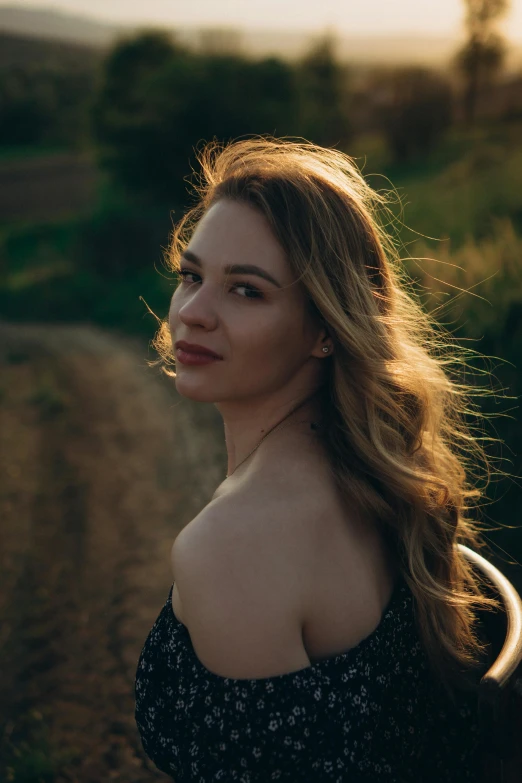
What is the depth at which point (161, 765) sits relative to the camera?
1699mm

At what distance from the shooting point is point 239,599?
142 centimetres

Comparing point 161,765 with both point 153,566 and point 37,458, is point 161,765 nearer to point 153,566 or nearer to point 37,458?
point 153,566

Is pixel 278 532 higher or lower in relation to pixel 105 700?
higher

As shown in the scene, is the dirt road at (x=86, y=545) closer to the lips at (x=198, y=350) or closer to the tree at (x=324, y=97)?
the lips at (x=198, y=350)

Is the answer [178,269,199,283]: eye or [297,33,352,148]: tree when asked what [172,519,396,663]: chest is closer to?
[178,269,199,283]: eye

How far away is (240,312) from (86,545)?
13.2ft

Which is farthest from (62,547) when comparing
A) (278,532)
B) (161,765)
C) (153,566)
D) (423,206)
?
(423,206)

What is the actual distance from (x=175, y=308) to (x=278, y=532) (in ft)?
2.23

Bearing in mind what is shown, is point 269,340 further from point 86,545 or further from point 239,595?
point 86,545

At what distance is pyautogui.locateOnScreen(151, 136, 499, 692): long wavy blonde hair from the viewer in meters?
1.77

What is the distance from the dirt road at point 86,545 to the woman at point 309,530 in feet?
6.21

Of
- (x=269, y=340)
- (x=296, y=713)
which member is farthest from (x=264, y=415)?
(x=296, y=713)

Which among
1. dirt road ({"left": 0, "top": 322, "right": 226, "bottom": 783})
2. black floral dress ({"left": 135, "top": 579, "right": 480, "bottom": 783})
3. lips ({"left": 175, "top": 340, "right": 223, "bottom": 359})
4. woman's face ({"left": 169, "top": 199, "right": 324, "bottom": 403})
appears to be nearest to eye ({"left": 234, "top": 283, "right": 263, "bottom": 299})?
woman's face ({"left": 169, "top": 199, "right": 324, "bottom": 403})

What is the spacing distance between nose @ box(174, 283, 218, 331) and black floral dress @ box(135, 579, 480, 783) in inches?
25.3
